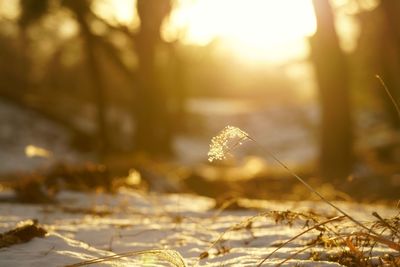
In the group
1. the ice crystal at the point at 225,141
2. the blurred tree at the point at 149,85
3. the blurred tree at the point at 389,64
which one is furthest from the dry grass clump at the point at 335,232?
the blurred tree at the point at 149,85

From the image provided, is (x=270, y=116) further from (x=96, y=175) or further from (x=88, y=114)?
(x=96, y=175)

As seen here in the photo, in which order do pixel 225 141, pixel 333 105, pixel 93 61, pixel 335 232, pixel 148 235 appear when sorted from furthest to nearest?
pixel 93 61 → pixel 333 105 → pixel 148 235 → pixel 335 232 → pixel 225 141

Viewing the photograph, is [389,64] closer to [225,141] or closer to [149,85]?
[149,85]

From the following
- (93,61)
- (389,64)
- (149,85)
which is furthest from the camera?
(389,64)

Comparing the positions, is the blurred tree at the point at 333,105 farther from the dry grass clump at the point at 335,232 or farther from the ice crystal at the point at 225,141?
the ice crystal at the point at 225,141

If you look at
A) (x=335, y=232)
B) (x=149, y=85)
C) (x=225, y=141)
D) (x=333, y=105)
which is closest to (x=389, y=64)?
(x=149, y=85)

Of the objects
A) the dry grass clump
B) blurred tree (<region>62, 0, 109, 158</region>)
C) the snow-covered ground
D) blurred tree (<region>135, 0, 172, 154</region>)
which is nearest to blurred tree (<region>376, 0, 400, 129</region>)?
blurred tree (<region>135, 0, 172, 154</region>)
